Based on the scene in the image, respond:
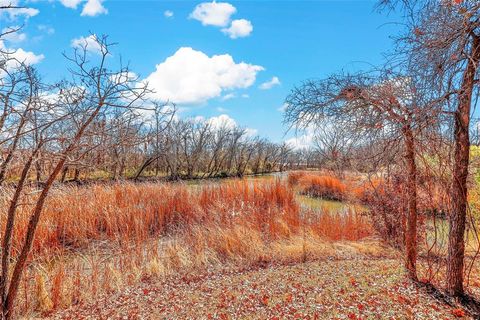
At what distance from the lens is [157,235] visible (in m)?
5.54

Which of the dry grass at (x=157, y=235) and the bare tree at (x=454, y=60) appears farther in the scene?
the dry grass at (x=157, y=235)

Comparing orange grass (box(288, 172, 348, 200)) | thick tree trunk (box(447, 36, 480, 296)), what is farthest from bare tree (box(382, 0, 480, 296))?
orange grass (box(288, 172, 348, 200))

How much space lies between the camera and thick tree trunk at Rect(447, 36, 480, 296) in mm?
2402

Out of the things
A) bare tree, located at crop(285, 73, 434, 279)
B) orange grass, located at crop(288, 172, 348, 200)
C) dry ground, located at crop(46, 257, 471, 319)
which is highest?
bare tree, located at crop(285, 73, 434, 279)

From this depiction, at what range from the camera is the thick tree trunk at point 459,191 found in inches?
94.5

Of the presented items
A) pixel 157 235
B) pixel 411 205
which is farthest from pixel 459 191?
pixel 157 235

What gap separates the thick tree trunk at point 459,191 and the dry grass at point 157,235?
1.99 metres

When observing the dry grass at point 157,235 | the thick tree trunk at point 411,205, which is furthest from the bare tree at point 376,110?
the dry grass at point 157,235

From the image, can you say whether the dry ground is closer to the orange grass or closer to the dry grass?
the dry grass

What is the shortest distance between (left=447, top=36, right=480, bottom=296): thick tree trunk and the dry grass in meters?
1.99

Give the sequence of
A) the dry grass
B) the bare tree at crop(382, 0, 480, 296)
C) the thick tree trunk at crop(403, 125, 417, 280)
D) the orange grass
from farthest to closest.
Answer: the orange grass < the dry grass < the thick tree trunk at crop(403, 125, 417, 280) < the bare tree at crop(382, 0, 480, 296)

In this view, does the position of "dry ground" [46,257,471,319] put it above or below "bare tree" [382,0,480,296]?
below

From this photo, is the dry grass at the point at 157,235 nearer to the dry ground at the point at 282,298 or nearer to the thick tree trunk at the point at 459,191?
the dry ground at the point at 282,298

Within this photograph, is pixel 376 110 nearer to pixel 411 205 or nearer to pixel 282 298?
pixel 411 205
